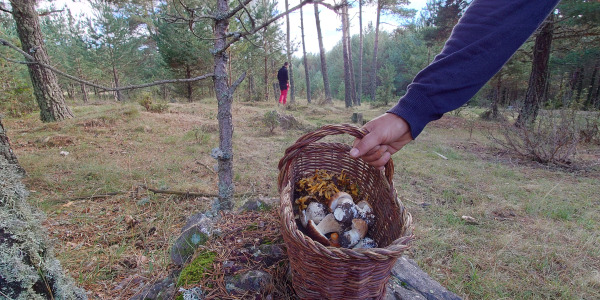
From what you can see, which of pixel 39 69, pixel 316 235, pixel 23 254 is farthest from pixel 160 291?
pixel 39 69

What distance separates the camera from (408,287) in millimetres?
1519

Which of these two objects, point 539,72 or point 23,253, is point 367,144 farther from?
point 539,72

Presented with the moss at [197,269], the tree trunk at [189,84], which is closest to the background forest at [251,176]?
the moss at [197,269]

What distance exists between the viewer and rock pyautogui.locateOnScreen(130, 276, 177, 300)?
1.34 meters

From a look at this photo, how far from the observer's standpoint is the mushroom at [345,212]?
1385mm

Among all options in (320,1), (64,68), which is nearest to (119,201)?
(320,1)

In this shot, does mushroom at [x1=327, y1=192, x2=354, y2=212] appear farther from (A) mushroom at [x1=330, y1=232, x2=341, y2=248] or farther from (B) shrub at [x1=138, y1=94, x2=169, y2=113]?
(B) shrub at [x1=138, y1=94, x2=169, y2=113]

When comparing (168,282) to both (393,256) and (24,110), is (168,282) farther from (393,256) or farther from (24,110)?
(24,110)

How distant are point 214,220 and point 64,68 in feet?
72.9

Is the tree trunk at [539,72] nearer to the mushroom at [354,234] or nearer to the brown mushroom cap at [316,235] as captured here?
the mushroom at [354,234]

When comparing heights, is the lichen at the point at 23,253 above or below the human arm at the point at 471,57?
below

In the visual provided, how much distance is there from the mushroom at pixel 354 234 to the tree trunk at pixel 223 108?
1.28 metres

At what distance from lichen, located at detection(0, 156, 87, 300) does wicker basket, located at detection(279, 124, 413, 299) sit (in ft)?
3.11

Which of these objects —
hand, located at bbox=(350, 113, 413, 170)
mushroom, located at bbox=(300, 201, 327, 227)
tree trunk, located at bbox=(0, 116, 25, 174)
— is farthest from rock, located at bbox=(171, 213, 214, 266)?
tree trunk, located at bbox=(0, 116, 25, 174)
